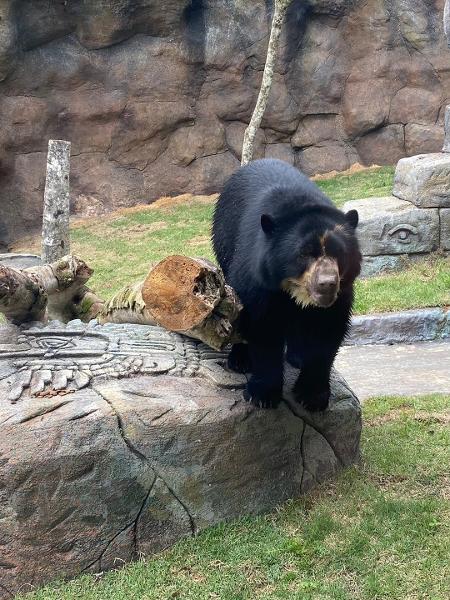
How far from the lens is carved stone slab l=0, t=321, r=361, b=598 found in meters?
3.10

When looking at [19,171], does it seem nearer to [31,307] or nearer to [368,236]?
[368,236]

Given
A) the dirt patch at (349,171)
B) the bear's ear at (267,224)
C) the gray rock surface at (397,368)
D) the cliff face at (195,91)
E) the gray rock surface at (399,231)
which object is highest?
the cliff face at (195,91)

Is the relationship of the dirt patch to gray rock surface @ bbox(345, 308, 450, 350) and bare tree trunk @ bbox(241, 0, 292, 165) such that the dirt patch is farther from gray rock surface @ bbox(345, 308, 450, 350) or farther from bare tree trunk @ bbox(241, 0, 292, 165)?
gray rock surface @ bbox(345, 308, 450, 350)

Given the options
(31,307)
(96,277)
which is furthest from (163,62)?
(31,307)

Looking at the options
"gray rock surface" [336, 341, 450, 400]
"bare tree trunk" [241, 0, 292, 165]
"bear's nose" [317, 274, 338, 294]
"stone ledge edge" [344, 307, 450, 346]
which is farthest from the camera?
"bare tree trunk" [241, 0, 292, 165]

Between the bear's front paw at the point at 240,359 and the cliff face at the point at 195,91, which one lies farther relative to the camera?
the cliff face at the point at 195,91

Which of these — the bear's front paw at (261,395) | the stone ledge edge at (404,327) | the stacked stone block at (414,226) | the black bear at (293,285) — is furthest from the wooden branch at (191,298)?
the stacked stone block at (414,226)

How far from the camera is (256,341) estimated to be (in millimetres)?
3605

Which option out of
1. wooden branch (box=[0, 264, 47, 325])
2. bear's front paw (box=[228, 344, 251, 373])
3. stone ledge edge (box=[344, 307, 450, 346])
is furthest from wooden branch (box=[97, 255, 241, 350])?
stone ledge edge (box=[344, 307, 450, 346])

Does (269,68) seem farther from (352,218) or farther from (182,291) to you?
(182,291)

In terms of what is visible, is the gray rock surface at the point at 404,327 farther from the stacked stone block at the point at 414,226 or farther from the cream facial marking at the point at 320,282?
the cream facial marking at the point at 320,282

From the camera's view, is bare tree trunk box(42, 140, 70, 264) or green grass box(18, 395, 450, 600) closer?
green grass box(18, 395, 450, 600)

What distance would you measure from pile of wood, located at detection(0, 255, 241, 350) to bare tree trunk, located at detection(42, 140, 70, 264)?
8.95 ft

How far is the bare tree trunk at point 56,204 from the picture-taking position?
23.7ft
